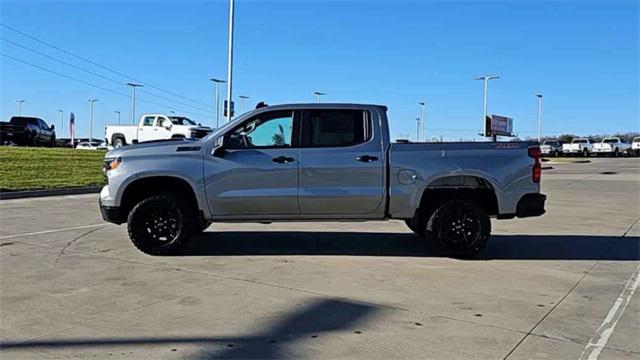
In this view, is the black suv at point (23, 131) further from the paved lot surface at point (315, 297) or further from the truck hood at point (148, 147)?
the truck hood at point (148, 147)

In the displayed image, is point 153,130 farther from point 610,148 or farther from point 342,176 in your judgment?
point 610,148

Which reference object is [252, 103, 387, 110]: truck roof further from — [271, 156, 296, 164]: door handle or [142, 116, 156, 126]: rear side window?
[142, 116, 156, 126]: rear side window

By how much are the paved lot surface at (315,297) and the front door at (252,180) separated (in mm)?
674

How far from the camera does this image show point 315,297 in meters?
5.78

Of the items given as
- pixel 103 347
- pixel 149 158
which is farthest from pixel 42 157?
pixel 103 347

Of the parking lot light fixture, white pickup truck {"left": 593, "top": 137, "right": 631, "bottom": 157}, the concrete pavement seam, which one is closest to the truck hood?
the concrete pavement seam

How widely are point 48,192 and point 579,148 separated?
5689cm

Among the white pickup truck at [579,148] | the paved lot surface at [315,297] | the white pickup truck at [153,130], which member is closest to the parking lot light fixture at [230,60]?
the white pickup truck at [153,130]

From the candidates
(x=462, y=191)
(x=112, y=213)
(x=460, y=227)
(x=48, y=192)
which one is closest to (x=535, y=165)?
(x=462, y=191)

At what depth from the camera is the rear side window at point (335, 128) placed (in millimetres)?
7637

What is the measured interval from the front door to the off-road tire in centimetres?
40

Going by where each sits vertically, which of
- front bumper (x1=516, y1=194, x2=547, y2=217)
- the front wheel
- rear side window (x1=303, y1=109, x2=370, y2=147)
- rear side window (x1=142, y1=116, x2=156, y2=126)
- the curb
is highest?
rear side window (x1=142, y1=116, x2=156, y2=126)

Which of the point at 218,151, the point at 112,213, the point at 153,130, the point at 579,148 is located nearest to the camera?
the point at 218,151

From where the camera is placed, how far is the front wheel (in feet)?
25.0
